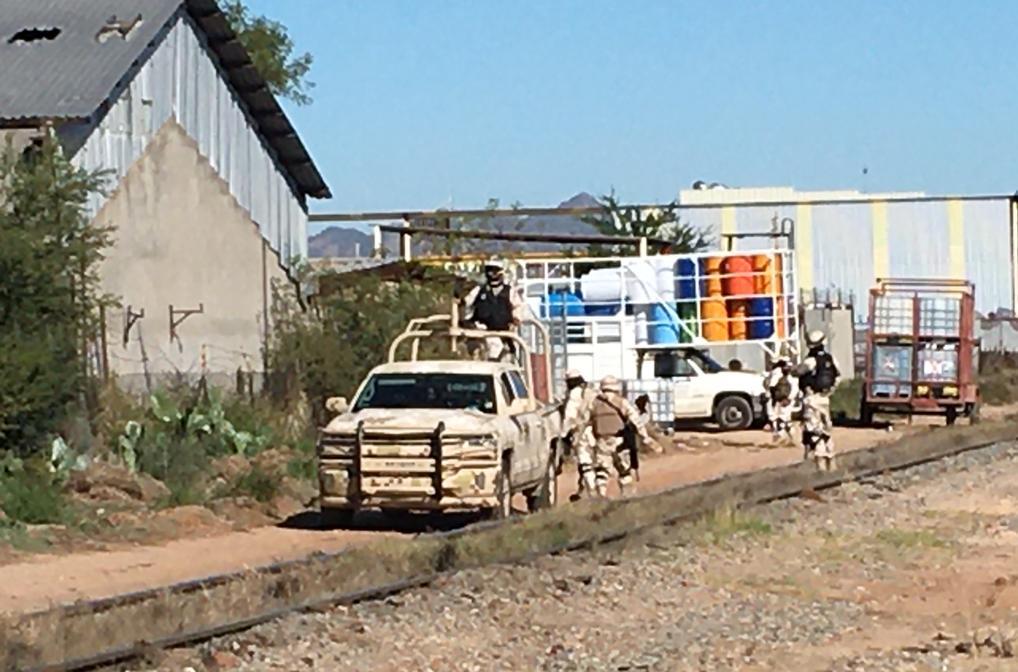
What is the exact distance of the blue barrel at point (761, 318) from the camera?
3869cm

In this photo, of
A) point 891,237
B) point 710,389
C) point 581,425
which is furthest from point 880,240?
point 581,425

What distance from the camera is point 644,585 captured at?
54.7ft

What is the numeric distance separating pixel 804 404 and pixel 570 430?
230 inches

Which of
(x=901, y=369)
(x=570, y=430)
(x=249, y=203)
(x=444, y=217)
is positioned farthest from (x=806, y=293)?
(x=570, y=430)

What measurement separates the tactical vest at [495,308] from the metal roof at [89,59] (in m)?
8.49

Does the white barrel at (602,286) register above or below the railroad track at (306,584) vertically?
above

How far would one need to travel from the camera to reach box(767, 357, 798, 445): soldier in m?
34.9

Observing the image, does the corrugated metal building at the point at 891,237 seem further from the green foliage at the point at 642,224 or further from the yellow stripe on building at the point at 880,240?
the green foliage at the point at 642,224

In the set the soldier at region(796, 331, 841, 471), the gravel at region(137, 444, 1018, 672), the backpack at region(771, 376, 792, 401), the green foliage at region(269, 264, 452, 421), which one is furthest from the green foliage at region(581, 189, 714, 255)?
the gravel at region(137, 444, 1018, 672)

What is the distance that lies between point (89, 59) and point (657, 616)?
19.3 m

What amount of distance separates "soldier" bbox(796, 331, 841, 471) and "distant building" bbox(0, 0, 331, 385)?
9.82m

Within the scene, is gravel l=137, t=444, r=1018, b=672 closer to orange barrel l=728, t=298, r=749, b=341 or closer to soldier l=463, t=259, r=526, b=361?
soldier l=463, t=259, r=526, b=361

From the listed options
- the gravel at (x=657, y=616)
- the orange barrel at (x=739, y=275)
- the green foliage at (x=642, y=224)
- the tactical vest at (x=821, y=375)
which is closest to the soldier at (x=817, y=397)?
the tactical vest at (x=821, y=375)

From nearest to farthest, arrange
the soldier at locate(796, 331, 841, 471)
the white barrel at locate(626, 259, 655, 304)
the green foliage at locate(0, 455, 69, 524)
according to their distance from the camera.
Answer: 1. the green foliage at locate(0, 455, 69, 524)
2. the soldier at locate(796, 331, 841, 471)
3. the white barrel at locate(626, 259, 655, 304)
